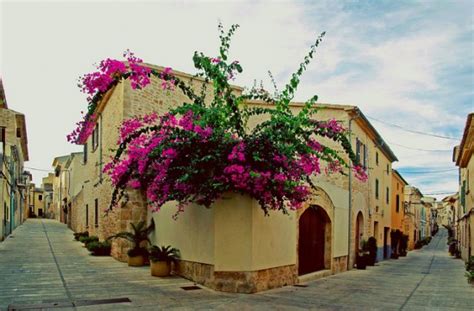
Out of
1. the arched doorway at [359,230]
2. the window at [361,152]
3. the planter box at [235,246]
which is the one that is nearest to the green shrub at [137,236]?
the planter box at [235,246]

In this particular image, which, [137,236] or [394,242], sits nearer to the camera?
[137,236]

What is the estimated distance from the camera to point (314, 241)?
14.0 meters

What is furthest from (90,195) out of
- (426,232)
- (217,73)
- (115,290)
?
(426,232)

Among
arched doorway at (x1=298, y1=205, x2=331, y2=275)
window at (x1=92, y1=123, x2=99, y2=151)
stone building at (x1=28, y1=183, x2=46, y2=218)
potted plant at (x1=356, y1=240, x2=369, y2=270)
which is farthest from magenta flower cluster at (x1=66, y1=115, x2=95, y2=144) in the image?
stone building at (x1=28, y1=183, x2=46, y2=218)

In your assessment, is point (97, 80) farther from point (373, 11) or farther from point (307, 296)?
point (307, 296)

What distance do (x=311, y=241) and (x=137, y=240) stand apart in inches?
218

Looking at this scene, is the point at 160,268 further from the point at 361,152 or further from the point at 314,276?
the point at 361,152

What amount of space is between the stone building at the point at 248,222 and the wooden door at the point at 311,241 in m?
0.03

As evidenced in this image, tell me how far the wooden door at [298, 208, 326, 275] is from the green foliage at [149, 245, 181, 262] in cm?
360

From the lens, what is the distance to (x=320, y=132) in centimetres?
971

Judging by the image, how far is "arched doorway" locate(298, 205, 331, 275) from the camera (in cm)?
1302

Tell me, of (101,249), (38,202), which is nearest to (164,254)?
(101,249)

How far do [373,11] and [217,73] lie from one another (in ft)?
11.0

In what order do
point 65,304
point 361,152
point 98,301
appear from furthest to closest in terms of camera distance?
point 361,152
point 98,301
point 65,304
